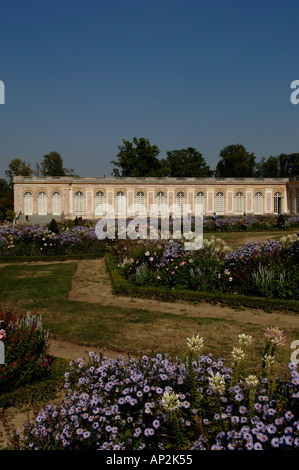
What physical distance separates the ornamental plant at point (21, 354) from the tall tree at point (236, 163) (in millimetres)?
57125

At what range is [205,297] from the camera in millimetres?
7816

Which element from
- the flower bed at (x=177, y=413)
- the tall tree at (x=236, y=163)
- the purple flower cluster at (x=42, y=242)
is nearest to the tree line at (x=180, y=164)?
the tall tree at (x=236, y=163)

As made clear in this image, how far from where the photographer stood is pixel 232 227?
25188mm

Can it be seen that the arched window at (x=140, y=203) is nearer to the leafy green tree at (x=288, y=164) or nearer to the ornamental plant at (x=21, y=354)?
the leafy green tree at (x=288, y=164)

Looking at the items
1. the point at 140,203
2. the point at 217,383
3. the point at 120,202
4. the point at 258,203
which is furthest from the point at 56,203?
the point at 217,383

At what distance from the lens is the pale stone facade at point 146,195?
149 ft

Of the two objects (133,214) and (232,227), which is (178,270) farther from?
(133,214)

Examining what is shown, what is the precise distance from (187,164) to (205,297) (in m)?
51.8

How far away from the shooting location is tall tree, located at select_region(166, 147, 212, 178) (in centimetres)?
5772

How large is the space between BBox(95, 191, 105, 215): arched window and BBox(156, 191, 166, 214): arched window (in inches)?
269

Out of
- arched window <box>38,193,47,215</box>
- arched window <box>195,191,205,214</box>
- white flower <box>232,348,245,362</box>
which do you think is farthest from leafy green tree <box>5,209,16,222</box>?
white flower <box>232,348,245,362</box>

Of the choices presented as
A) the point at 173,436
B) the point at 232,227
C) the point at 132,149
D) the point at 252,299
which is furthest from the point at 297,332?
the point at 132,149

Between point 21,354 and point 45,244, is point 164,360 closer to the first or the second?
point 21,354

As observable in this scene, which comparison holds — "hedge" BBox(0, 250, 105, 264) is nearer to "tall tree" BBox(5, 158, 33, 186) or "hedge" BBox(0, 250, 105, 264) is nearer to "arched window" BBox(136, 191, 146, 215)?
"arched window" BBox(136, 191, 146, 215)
